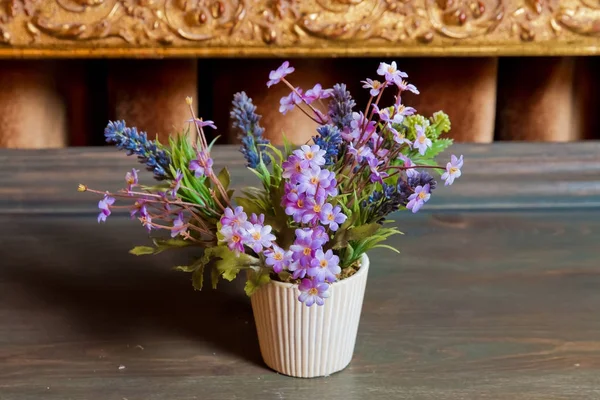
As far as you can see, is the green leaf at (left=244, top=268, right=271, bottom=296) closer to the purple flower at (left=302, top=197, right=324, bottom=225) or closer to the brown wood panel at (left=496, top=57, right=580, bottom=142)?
the purple flower at (left=302, top=197, right=324, bottom=225)

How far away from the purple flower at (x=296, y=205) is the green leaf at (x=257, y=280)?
7 centimetres

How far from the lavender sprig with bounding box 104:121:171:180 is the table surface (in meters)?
0.17

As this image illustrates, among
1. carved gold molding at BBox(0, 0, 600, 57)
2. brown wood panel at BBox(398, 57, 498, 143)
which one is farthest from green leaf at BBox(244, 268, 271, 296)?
brown wood panel at BBox(398, 57, 498, 143)

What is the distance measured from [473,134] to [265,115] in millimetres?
317

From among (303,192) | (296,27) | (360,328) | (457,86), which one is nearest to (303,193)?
(303,192)

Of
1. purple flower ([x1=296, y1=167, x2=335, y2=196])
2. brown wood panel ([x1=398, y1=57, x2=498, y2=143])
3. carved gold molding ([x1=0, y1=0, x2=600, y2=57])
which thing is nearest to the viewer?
purple flower ([x1=296, y1=167, x2=335, y2=196])

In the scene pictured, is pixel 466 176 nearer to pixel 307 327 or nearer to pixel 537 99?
pixel 537 99

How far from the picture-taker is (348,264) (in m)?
0.54

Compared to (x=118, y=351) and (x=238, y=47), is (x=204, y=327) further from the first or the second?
(x=238, y=47)

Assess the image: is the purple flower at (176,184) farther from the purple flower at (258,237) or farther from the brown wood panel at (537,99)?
the brown wood panel at (537,99)

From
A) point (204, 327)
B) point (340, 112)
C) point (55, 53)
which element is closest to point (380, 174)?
point (340, 112)

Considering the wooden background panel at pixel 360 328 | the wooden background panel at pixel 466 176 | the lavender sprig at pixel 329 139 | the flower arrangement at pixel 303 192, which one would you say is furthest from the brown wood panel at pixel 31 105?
the lavender sprig at pixel 329 139

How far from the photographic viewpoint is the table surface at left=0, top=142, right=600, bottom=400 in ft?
1.84

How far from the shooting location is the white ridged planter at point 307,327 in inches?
20.5
